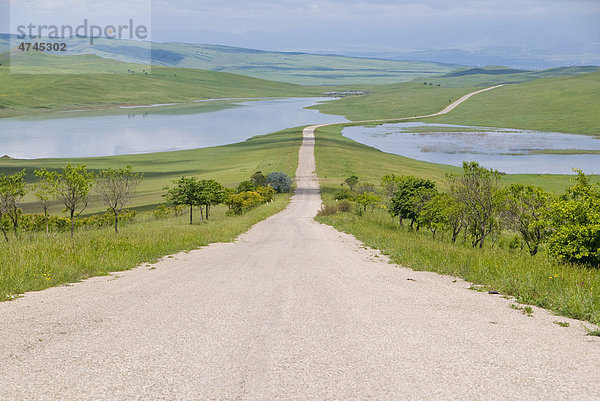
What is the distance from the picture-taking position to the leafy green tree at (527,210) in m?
26.5

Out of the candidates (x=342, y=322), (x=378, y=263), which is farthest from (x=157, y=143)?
(x=342, y=322)

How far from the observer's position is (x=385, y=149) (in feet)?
442

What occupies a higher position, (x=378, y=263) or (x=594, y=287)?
(x=594, y=287)

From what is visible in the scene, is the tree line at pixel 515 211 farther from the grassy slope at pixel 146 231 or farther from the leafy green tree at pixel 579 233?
the grassy slope at pixel 146 231

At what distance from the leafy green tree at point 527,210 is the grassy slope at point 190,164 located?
1773 inches

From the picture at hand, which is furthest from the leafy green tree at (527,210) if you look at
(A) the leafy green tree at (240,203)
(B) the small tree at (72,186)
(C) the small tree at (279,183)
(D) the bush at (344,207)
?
(C) the small tree at (279,183)

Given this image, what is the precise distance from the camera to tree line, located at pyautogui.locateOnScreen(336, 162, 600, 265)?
16.3 metres

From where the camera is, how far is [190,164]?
104812 mm

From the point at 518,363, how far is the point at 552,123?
196624mm

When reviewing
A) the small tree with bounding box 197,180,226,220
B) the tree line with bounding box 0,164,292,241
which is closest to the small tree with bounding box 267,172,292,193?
the tree line with bounding box 0,164,292,241

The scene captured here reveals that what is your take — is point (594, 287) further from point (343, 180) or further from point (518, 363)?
point (343, 180)

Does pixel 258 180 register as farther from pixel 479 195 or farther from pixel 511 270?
pixel 511 270

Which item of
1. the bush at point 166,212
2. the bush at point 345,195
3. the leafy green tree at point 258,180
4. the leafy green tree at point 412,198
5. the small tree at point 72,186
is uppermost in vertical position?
the small tree at point 72,186

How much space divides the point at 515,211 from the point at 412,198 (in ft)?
37.7
